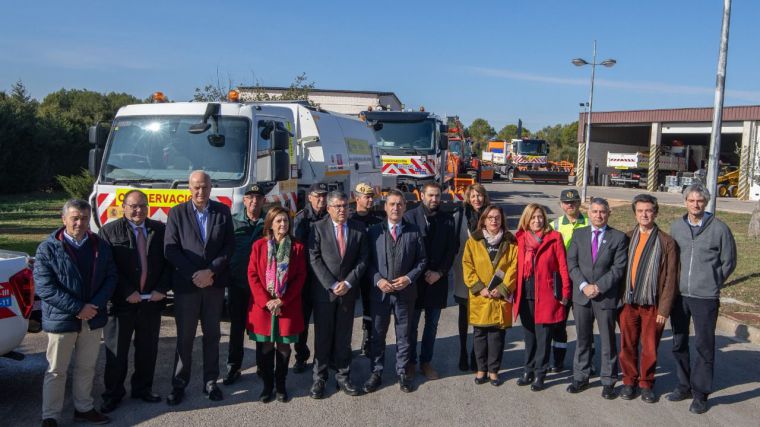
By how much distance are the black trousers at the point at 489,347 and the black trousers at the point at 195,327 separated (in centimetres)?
243

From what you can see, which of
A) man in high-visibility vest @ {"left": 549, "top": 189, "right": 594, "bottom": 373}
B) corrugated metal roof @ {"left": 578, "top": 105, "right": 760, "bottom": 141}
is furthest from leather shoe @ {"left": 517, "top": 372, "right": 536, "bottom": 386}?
corrugated metal roof @ {"left": 578, "top": 105, "right": 760, "bottom": 141}

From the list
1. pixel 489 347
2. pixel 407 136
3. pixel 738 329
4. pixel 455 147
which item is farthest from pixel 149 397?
pixel 455 147

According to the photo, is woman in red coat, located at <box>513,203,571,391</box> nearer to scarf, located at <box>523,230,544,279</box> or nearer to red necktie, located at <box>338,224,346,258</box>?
scarf, located at <box>523,230,544,279</box>

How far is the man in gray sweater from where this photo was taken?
5.67 m

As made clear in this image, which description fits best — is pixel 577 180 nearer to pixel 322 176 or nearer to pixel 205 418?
pixel 322 176

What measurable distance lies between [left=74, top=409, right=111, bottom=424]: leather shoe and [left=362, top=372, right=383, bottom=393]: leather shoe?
2163mm

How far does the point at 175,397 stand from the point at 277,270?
136cm

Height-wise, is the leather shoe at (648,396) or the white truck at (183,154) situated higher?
the white truck at (183,154)

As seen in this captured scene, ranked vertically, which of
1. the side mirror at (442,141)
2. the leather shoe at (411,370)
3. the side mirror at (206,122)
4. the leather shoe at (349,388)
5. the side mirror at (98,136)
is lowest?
the leather shoe at (349,388)

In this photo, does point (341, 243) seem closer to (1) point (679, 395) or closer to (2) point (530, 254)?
(2) point (530, 254)

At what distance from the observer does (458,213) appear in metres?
6.68

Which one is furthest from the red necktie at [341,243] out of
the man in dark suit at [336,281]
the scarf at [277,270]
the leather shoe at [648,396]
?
the leather shoe at [648,396]

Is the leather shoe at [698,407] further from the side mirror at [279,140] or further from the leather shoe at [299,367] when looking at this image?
the side mirror at [279,140]

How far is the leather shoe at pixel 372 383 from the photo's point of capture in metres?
5.95
